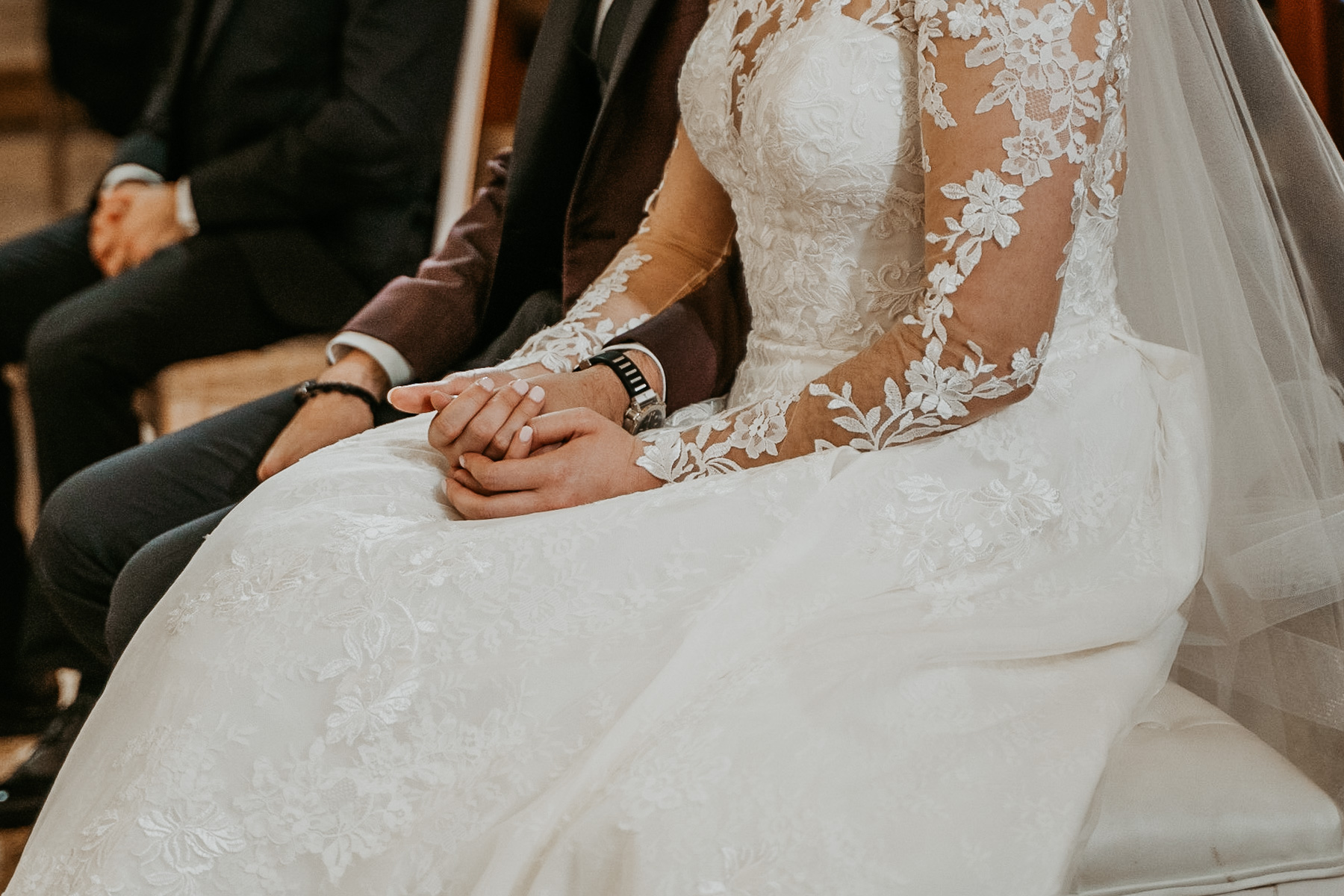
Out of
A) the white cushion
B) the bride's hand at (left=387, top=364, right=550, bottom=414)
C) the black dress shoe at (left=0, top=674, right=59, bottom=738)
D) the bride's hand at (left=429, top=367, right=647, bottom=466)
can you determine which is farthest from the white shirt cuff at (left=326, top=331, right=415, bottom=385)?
the white cushion

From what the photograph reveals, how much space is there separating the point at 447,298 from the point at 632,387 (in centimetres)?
48

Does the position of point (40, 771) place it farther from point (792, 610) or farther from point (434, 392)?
point (792, 610)

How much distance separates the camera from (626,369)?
3.72ft

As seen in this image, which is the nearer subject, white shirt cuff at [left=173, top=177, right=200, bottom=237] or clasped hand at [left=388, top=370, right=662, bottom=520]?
clasped hand at [left=388, top=370, right=662, bottom=520]

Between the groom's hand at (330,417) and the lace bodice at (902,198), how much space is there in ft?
1.87

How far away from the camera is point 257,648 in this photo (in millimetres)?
778

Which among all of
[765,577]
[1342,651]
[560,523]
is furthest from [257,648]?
[1342,651]

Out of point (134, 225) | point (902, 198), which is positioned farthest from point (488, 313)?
point (134, 225)

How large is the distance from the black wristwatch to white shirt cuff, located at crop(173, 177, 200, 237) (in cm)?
124

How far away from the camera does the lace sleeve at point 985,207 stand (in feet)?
2.73

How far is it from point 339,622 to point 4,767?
1211mm

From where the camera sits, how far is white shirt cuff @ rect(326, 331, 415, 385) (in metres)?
1.43

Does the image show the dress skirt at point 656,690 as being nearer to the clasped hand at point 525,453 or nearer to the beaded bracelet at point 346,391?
the clasped hand at point 525,453

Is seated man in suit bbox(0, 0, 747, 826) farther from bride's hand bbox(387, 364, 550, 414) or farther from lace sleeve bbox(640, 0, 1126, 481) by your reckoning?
lace sleeve bbox(640, 0, 1126, 481)
